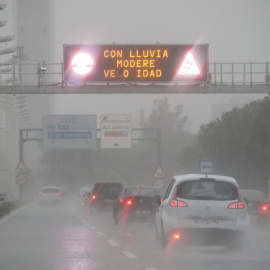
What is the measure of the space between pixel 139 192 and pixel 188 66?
5221 millimetres

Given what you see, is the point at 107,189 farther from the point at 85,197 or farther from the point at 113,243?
the point at 113,243

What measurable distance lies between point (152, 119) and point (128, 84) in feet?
419

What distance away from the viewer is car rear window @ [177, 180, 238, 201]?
17.3 m

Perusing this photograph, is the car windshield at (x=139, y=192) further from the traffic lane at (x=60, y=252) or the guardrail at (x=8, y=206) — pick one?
the guardrail at (x=8, y=206)

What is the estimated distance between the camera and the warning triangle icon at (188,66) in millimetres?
31609

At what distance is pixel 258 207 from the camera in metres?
32.4

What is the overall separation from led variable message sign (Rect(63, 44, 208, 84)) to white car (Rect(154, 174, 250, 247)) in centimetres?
1395

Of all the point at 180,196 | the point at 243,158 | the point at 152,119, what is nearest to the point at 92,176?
the point at 152,119

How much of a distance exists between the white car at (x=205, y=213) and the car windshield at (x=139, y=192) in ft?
42.6

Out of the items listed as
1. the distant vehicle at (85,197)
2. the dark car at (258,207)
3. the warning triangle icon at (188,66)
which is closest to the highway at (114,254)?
the dark car at (258,207)

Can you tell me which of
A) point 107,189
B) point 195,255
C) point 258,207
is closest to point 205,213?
point 195,255

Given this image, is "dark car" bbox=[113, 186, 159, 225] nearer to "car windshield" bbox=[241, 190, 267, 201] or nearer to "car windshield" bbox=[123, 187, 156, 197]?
"car windshield" bbox=[123, 187, 156, 197]

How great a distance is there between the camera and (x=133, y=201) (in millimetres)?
30031

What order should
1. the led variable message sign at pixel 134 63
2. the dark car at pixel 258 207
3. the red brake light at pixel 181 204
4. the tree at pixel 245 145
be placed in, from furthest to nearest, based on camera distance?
the tree at pixel 245 145
the dark car at pixel 258 207
the led variable message sign at pixel 134 63
the red brake light at pixel 181 204
